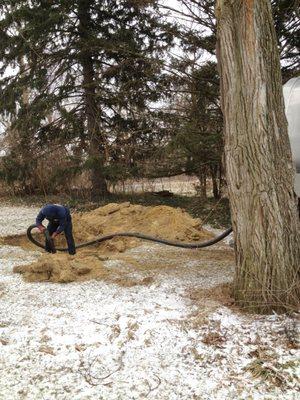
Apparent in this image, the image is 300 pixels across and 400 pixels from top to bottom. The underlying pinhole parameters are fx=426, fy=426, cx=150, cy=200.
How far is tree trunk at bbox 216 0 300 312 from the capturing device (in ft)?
14.5

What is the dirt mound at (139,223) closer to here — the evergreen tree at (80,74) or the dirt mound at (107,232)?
the dirt mound at (107,232)

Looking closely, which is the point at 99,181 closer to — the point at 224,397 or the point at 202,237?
the point at 202,237

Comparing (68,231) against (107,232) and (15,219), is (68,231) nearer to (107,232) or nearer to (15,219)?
(107,232)

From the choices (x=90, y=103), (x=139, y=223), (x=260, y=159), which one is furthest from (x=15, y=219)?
(x=260, y=159)

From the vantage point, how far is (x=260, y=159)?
4.45 metres

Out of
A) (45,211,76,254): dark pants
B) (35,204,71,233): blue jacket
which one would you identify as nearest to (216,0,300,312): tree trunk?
(35,204,71,233): blue jacket

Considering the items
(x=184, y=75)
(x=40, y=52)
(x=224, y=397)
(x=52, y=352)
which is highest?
(x=40, y=52)

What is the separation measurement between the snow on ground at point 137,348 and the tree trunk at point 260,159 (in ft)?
1.34

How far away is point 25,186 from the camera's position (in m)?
17.9

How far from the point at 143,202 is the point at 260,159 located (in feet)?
34.8

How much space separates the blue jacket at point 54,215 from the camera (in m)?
7.21

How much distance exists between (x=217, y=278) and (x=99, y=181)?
9903 millimetres

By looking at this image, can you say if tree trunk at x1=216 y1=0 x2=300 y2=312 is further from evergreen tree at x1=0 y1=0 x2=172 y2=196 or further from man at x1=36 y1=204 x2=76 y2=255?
evergreen tree at x1=0 y1=0 x2=172 y2=196

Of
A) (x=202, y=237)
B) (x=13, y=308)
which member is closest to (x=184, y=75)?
(x=202, y=237)
